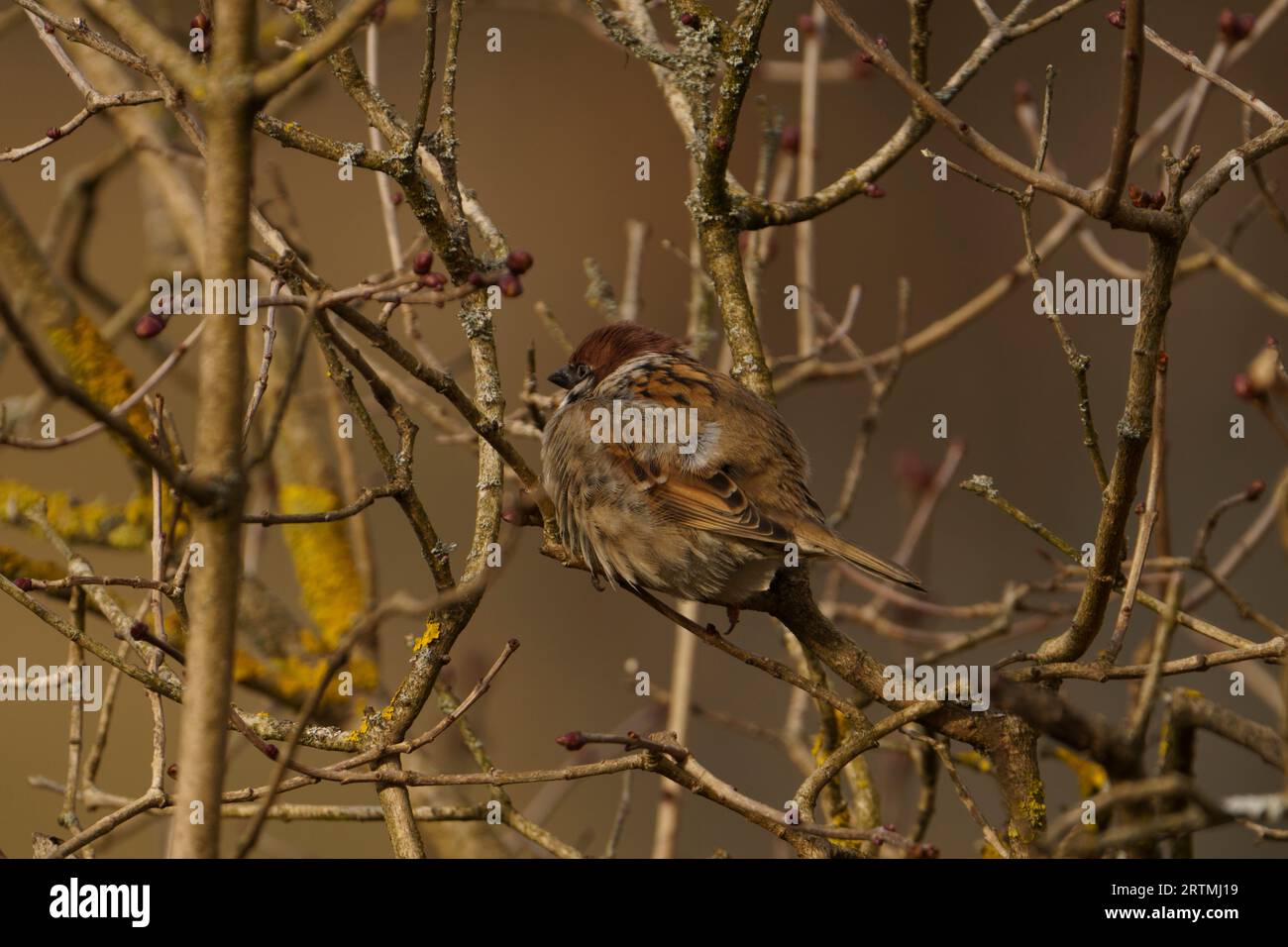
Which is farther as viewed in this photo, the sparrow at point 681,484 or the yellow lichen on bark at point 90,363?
the yellow lichen on bark at point 90,363

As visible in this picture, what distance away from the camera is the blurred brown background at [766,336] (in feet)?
23.1

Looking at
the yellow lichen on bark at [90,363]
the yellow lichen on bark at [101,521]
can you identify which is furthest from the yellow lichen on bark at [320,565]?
the yellow lichen on bark at [90,363]

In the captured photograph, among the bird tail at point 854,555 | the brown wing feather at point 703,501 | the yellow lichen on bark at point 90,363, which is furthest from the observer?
the yellow lichen on bark at point 90,363

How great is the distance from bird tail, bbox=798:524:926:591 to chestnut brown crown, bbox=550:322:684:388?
0.92 meters

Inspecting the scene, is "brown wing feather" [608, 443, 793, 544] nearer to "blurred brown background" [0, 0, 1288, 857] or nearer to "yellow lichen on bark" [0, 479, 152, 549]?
"yellow lichen on bark" [0, 479, 152, 549]

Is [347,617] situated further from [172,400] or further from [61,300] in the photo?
[172,400]

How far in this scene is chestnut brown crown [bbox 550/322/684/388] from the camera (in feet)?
14.0

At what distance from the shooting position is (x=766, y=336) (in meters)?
7.49

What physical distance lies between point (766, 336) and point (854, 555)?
4.14 m

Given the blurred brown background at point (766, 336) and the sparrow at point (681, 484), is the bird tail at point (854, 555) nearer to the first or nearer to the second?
the sparrow at point (681, 484)

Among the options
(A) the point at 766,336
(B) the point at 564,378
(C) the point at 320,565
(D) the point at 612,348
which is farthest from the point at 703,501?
(A) the point at 766,336

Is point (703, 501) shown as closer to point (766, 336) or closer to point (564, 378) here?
point (564, 378)

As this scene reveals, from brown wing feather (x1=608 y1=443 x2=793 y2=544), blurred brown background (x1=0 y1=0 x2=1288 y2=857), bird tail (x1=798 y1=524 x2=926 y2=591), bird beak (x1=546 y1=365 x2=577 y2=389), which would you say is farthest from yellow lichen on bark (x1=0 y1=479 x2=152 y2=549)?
blurred brown background (x1=0 y1=0 x2=1288 y2=857)
